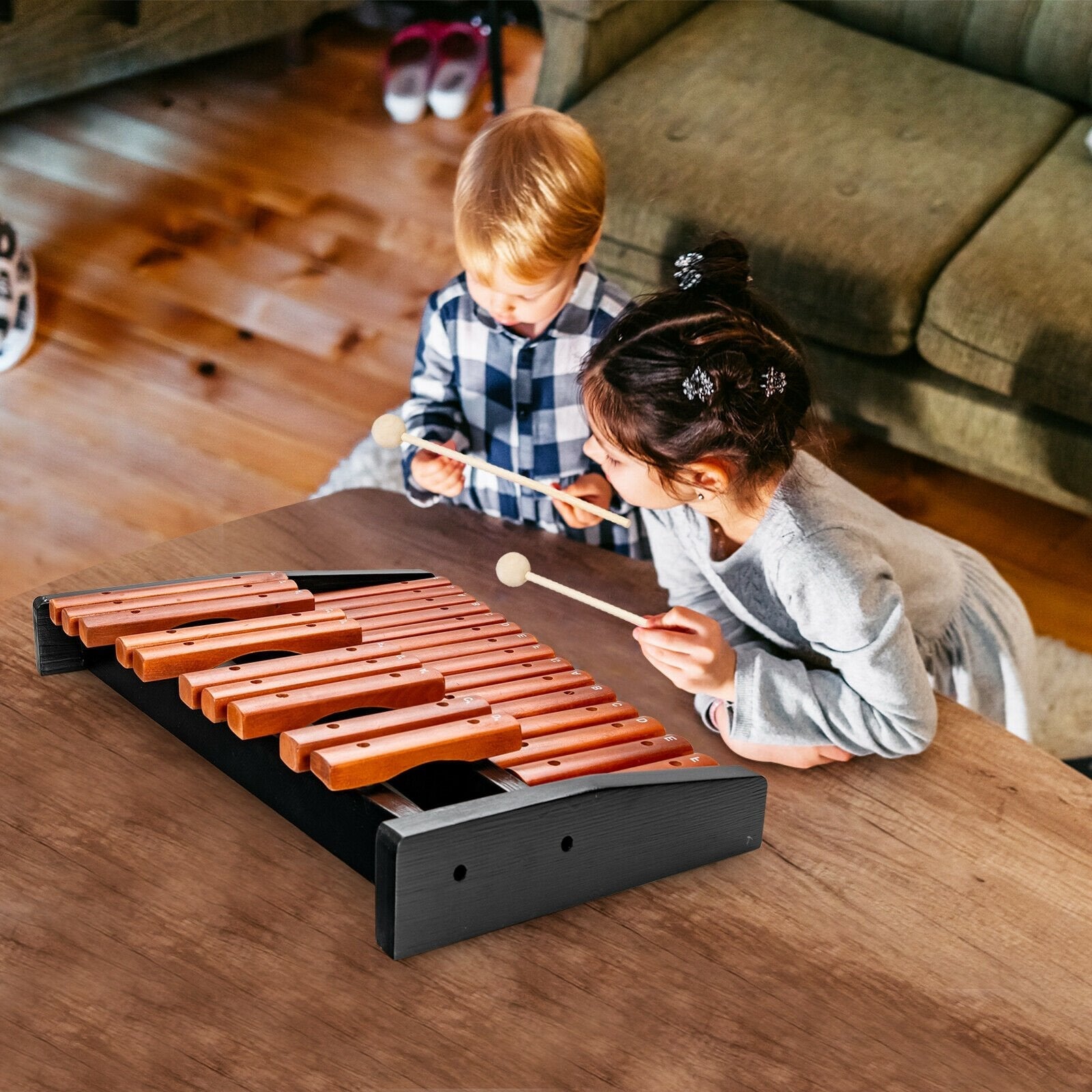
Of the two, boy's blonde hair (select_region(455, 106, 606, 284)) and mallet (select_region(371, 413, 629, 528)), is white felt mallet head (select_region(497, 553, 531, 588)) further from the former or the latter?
boy's blonde hair (select_region(455, 106, 606, 284))

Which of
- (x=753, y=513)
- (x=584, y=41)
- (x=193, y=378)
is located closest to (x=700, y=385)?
(x=753, y=513)

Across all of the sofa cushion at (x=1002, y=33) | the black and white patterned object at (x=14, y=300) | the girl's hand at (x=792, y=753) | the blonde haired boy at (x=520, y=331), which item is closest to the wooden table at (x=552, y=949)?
the girl's hand at (x=792, y=753)

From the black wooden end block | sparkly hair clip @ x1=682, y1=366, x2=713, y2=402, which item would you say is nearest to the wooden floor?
sparkly hair clip @ x1=682, y1=366, x2=713, y2=402

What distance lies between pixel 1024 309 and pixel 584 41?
35.6 inches

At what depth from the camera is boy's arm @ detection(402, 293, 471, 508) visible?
1.78 meters

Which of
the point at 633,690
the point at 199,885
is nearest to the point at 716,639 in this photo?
the point at 633,690

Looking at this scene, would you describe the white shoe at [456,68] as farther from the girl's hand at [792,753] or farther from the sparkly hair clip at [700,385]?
the girl's hand at [792,753]

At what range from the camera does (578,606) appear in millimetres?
1482

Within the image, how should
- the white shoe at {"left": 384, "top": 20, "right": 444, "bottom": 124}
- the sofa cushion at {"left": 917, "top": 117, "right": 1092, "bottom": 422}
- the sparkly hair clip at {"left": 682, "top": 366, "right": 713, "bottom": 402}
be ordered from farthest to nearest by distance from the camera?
1. the white shoe at {"left": 384, "top": 20, "right": 444, "bottom": 124}
2. the sofa cushion at {"left": 917, "top": 117, "right": 1092, "bottom": 422}
3. the sparkly hair clip at {"left": 682, "top": 366, "right": 713, "bottom": 402}

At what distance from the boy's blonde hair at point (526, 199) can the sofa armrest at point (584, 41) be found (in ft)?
2.63

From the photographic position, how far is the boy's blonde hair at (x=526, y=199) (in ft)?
4.99

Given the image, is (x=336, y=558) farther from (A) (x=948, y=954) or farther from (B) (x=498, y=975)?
(A) (x=948, y=954)

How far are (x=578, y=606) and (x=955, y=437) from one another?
3.38 ft

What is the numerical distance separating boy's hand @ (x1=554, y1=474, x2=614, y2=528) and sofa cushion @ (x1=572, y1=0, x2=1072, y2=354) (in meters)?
0.64
